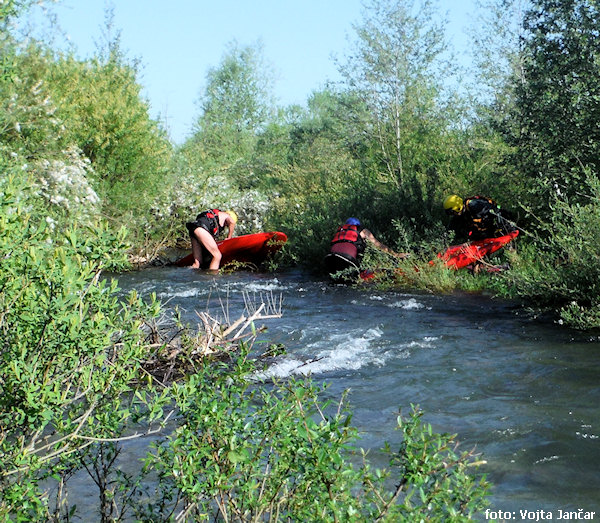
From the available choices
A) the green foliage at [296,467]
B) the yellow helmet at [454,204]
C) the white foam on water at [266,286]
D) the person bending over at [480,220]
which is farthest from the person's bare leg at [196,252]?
the green foliage at [296,467]

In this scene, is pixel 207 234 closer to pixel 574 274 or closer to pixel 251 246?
pixel 251 246

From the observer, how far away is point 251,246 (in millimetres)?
15164

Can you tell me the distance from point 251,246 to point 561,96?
22.5 ft

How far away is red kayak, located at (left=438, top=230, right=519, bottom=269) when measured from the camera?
11.6 m

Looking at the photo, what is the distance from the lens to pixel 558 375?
680cm

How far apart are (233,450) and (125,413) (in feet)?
1.84

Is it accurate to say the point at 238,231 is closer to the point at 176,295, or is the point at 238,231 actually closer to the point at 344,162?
the point at 344,162

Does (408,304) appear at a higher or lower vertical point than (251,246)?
lower

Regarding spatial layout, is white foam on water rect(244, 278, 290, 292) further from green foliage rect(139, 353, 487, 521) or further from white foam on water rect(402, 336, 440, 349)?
green foliage rect(139, 353, 487, 521)

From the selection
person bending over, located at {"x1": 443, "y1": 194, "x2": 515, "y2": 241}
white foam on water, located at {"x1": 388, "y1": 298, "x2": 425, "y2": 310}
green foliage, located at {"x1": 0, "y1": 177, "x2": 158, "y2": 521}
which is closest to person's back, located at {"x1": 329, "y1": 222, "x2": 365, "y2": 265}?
person bending over, located at {"x1": 443, "y1": 194, "x2": 515, "y2": 241}

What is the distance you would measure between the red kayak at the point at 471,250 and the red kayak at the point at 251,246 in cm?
444

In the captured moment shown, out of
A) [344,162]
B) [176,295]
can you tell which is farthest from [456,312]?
[344,162]

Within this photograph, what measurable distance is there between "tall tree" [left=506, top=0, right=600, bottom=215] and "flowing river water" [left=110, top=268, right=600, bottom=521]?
2194mm

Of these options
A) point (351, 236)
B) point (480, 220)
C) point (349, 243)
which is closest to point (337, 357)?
point (349, 243)
